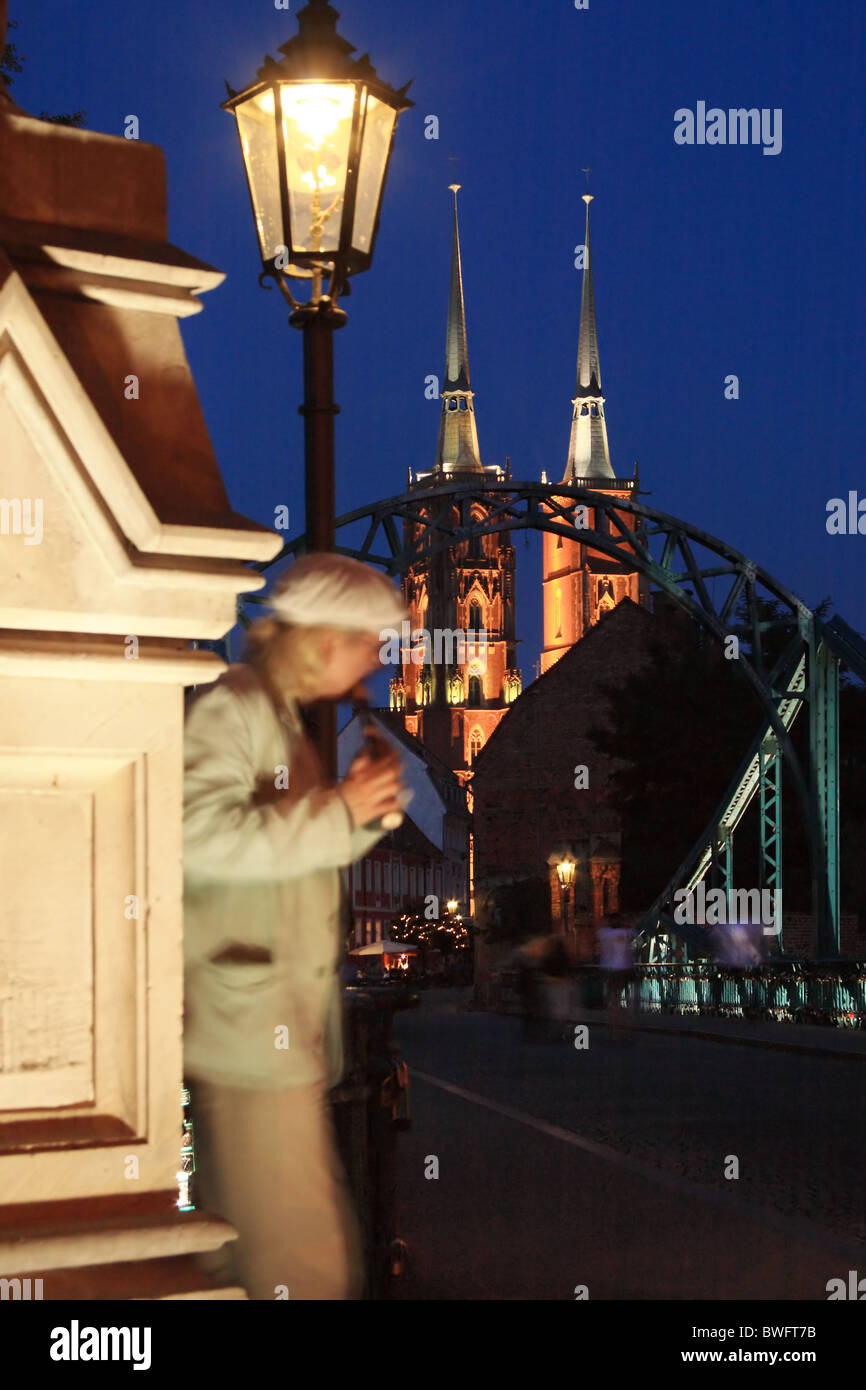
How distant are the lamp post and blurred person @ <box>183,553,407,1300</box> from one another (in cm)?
281

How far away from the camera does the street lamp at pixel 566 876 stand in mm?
54716

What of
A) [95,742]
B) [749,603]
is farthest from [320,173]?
[749,603]

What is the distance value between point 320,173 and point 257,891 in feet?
12.5

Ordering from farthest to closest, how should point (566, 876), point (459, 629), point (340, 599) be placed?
1. point (459, 629)
2. point (566, 876)
3. point (340, 599)

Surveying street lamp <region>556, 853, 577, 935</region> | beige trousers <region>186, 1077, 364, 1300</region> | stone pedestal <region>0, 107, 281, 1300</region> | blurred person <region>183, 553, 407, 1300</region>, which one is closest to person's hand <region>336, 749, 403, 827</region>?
blurred person <region>183, 553, 407, 1300</region>

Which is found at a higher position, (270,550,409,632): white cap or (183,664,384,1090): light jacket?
(270,550,409,632): white cap

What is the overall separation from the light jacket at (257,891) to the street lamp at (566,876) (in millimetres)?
51269

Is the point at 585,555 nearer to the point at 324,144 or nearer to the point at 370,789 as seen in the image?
the point at 324,144

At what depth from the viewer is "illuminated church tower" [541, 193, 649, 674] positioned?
143 m

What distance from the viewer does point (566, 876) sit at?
181 ft

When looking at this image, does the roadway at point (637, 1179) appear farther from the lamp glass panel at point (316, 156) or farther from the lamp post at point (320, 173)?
the lamp glass panel at point (316, 156)

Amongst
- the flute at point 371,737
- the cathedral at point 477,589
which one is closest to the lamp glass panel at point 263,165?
the flute at point 371,737

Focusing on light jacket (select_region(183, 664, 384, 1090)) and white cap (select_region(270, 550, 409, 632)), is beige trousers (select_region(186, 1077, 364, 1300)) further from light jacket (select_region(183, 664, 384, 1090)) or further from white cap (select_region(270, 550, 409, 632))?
white cap (select_region(270, 550, 409, 632))
